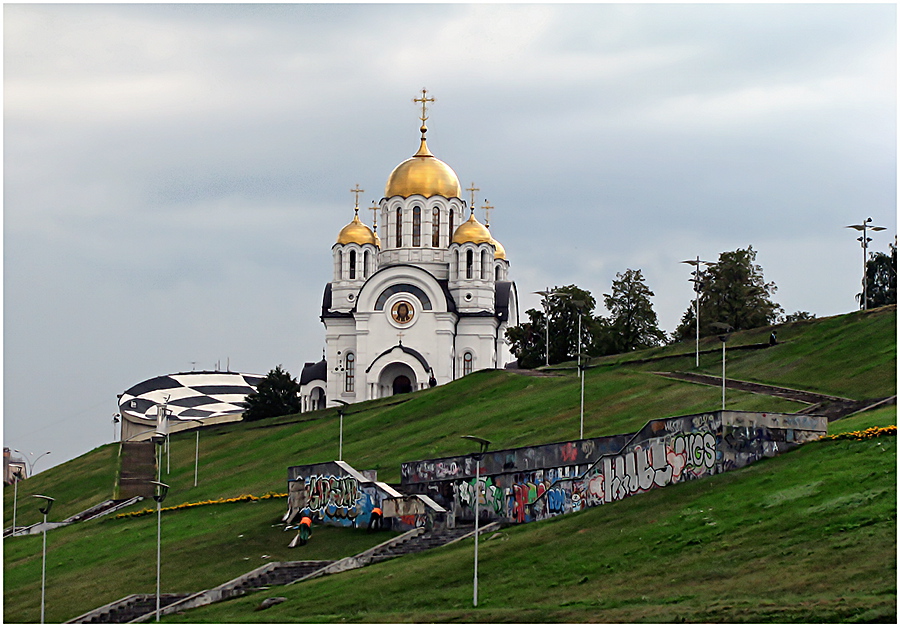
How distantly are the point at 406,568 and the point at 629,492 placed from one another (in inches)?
255

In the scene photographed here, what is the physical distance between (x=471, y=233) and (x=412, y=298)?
253 inches

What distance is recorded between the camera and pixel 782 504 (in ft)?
100

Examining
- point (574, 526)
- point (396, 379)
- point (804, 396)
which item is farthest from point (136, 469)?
point (574, 526)

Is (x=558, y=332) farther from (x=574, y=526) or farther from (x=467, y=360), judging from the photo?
(x=574, y=526)

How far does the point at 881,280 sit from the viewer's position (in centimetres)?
8225

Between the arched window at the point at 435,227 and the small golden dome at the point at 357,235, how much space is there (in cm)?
404

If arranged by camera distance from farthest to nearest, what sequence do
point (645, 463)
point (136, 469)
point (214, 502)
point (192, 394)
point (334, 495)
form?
point (192, 394) → point (136, 469) → point (214, 502) → point (334, 495) → point (645, 463)

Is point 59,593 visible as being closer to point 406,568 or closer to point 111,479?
point 406,568

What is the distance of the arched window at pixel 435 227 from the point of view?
310ft

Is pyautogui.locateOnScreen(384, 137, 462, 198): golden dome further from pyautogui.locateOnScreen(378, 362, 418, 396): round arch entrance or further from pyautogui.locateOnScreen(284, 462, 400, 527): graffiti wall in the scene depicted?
pyautogui.locateOnScreen(284, 462, 400, 527): graffiti wall

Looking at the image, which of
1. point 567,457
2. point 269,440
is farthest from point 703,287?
point 567,457

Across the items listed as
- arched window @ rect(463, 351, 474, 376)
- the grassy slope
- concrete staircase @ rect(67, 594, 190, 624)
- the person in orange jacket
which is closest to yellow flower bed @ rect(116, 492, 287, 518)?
the person in orange jacket

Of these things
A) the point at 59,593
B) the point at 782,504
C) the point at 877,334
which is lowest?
the point at 59,593

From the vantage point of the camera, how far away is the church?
8975cm
